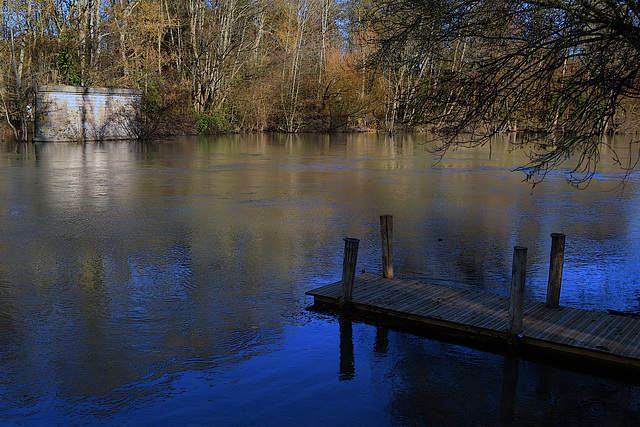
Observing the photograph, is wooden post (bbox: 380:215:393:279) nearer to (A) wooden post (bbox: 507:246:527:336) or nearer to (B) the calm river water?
(B) the calm river water

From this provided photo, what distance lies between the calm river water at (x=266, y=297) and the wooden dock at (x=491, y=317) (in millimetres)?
280

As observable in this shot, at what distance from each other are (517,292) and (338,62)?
2072 inches

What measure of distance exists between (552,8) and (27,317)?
685cm

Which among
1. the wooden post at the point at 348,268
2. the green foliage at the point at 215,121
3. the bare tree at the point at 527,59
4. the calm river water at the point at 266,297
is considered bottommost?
the calm river water at the point at 266,297

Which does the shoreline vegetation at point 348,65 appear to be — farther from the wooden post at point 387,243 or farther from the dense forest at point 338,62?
the wooden post at point 387,243

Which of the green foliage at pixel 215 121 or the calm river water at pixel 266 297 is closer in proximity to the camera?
the calm river water at pixel 266 297

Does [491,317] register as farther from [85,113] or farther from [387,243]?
[85,113]

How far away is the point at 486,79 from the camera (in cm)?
848

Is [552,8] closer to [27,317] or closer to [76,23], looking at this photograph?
[27,317]

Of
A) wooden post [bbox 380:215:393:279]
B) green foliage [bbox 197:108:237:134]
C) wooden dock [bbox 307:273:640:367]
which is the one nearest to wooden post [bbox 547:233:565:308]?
wooden dock [bbox 307:273:640:367]

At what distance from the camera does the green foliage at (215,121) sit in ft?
157

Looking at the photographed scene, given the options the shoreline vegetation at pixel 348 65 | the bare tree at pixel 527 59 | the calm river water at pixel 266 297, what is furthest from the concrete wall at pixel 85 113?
the bare tree at pixel 527 59

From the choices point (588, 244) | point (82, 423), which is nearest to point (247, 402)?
point (82, 423)

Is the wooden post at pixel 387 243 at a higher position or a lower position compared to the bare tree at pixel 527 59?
lower
